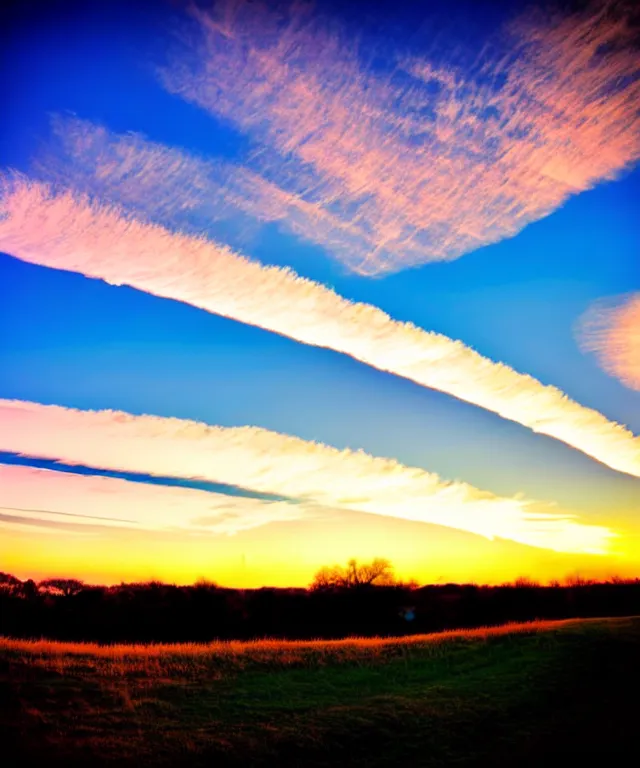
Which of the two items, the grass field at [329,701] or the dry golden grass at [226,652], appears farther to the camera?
the dry golden grass at [226,652]

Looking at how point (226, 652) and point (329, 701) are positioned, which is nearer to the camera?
point (329, 701)

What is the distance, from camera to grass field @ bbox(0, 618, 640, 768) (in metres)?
11.5

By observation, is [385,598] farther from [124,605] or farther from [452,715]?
[452,715]

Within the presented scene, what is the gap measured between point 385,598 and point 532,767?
19189 millimetres

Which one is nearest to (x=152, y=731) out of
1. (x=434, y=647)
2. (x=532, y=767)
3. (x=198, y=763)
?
(x=198, y=763)

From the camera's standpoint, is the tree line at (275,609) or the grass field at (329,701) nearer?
the grass field at (329,701)

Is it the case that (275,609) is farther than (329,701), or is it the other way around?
(275,609)

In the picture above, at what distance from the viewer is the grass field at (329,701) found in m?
11.5

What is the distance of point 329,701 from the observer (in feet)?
46.7

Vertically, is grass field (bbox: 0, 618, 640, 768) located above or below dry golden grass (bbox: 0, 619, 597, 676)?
below

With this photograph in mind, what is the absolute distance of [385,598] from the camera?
2978cm

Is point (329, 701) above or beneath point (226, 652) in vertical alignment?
beneath

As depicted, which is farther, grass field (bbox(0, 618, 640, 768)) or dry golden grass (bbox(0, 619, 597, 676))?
dry golden grass (bbox(0, 619, 597, 676))

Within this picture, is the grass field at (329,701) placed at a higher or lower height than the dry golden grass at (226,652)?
lower
